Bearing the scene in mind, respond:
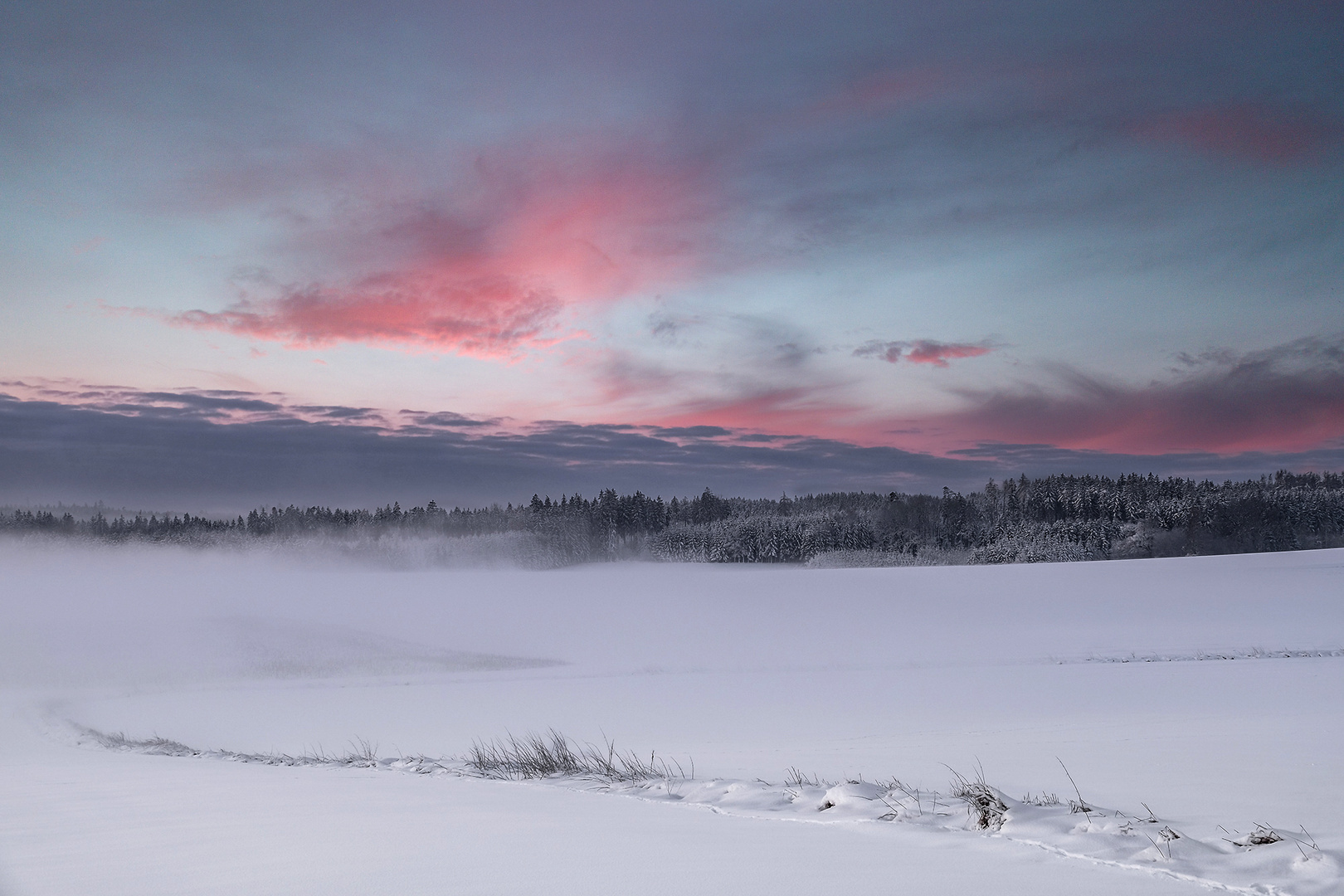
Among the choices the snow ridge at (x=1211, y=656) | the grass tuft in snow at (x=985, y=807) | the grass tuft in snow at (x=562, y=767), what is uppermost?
the grass tuft in snow at (x=985, y=807)

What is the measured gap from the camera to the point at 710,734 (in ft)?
47.3

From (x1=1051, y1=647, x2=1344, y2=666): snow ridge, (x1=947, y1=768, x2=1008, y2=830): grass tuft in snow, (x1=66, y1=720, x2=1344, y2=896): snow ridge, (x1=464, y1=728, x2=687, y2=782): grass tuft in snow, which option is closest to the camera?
(x1=66, y1=720, x2=1344, y2=896): snow ridge

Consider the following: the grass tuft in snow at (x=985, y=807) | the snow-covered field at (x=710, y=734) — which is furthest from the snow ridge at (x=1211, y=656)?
the grass tuft in snow at (x=985, y=807)

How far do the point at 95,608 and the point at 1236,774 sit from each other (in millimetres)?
56220

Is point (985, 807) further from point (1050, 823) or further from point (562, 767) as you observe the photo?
point (562, 767)

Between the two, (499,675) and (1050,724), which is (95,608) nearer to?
(499,675)

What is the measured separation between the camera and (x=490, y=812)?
5660 millimetres

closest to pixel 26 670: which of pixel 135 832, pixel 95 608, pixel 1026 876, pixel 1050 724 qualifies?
pixel 95 608

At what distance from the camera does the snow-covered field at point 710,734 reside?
12.8ft

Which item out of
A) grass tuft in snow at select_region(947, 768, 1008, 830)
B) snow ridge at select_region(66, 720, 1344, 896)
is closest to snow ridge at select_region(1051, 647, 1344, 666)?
snow ridge at select_region(66, 720, 1344, 896)

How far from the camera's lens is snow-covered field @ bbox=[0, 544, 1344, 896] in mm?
3908

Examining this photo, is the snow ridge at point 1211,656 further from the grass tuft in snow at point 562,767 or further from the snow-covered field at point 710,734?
the grass tuft in snow at point 562,767

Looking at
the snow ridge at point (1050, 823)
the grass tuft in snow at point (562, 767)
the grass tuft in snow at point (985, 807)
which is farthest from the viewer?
the grass tuft in snow at point (562, 767)

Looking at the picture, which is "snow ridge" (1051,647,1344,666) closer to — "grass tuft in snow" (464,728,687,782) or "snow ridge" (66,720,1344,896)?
"grass tuft in snow" (464,728,687,782)
